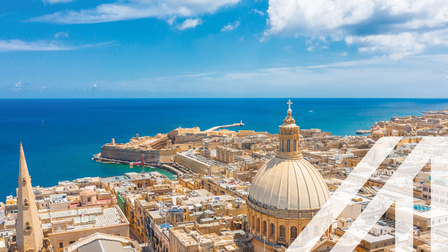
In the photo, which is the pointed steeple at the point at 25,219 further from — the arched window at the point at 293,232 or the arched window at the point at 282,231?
the arched window at the point at 293,232

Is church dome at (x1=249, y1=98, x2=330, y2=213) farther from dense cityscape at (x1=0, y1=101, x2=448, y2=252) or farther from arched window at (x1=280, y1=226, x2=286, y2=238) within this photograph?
arched window at (x1=280, y1=226, x2=286, y2=238)

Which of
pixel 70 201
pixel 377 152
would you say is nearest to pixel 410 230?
pixel 70 201

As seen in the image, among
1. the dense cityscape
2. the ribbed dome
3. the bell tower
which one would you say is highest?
the bell tower

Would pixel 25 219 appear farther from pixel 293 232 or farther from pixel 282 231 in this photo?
pixel 293 232

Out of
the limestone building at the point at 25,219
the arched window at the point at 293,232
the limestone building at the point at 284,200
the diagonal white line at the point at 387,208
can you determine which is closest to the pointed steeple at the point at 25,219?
the limestone building at the point at 25,219

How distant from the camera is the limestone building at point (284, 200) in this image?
21891 millimetres

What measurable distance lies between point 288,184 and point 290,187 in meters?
0.22

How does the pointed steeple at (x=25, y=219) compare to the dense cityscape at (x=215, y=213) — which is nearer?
the pointed steeple at (x=25, y=219)

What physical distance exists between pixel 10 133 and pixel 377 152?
14579 cm

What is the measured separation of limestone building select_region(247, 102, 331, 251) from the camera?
862 inches

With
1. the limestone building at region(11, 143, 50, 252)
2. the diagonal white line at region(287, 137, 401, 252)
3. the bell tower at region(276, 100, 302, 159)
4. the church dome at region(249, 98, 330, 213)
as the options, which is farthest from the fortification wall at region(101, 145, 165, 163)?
the limestone building at region(11, 143, 50, 252)

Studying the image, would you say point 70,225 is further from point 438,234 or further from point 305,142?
point 305,142

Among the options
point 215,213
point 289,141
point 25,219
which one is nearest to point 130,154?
point 215,213

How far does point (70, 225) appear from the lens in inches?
1194
